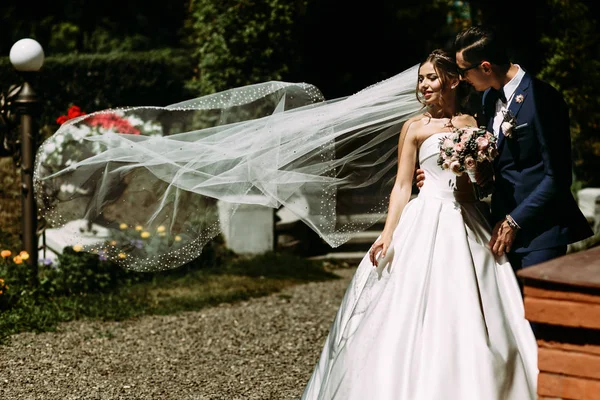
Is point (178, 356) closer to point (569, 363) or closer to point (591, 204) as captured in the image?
point (569, 363)

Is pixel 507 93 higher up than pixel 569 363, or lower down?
higher up

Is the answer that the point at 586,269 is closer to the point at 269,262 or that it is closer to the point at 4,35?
the point at 269,262

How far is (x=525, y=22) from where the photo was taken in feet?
33.1

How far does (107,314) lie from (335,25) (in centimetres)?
581

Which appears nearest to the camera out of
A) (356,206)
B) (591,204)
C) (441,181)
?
(441,181)

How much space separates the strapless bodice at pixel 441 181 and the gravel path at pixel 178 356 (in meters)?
1.63

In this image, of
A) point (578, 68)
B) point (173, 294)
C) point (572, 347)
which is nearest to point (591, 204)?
point (578, 68)

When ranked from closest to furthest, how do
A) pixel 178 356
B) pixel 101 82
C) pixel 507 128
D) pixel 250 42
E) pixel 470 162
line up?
pixel 470 162
pixel 507 128
pixel 178 356
pixel 250 42
pixel 101 82

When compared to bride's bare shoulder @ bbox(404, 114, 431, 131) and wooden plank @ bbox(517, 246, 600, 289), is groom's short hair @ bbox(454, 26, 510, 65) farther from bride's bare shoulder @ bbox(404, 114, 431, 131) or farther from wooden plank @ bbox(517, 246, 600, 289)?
wooden plank @ bbox(517, 246, 600, 289)

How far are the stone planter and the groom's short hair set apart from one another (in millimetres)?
1507

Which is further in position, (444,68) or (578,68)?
(578,68)

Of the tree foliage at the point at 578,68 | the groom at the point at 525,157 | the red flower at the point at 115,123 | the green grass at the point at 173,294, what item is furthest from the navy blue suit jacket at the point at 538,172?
the tree foliage at the point at 578,68

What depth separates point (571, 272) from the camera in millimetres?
2471

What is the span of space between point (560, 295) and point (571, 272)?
8 cm
